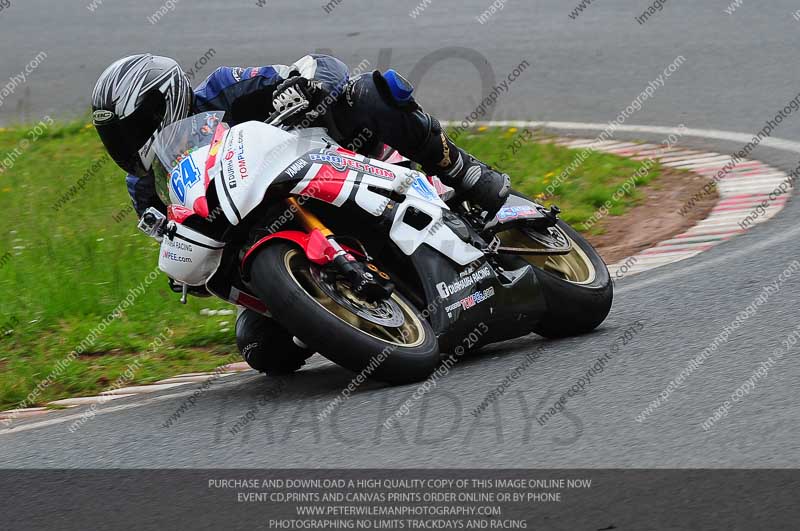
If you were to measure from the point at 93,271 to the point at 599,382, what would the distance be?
393 cm

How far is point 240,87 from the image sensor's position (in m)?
5.29

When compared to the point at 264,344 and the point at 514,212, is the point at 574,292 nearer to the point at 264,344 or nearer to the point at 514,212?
the point at 514,212

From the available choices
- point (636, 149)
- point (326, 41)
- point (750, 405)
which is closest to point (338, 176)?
point (750, 405)

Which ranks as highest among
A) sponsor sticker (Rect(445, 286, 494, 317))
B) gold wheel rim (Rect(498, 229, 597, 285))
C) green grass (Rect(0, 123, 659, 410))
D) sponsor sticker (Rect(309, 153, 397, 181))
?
sponsor sticker (Rect(309, 153, 397, 181))

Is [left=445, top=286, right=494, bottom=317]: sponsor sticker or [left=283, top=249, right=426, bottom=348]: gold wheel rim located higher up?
[left=445, top=286, right=494, bottom=317]: sponsor sticker

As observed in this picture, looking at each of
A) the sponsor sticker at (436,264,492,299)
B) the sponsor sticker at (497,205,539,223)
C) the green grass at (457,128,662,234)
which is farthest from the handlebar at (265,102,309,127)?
the green grass at (457,128,662,234)

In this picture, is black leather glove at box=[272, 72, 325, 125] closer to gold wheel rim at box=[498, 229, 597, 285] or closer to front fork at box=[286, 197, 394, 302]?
front fork at box=[286, 197, 394, 302]

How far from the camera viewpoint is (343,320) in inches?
176

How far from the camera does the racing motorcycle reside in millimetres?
4496

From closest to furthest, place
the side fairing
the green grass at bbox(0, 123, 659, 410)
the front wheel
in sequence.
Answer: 1. the front wheel
2. the side fairing
3. the green grass at bbox(0, 123, 659, 410)

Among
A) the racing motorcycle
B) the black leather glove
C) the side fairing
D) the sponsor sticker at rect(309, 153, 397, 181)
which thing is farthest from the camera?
the black leather glove

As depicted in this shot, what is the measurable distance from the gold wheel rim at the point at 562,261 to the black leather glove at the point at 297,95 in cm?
111

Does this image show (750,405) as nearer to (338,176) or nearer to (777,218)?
(338,176)

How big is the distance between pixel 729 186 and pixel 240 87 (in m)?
3.56
